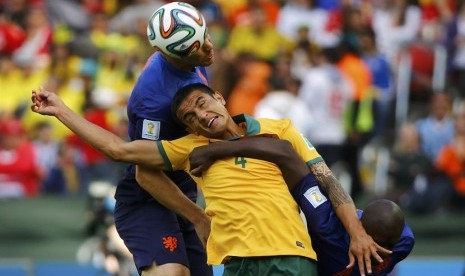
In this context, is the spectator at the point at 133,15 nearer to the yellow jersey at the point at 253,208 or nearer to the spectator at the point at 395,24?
the spectator at the point at 395,24

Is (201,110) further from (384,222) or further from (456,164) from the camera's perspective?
(456,164)

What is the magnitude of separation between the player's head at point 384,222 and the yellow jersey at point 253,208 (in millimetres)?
362

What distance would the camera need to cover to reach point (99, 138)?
727 centimetres

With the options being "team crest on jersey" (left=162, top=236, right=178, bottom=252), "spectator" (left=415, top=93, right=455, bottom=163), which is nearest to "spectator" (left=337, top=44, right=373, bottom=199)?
"spectator" (left=415, top=93, right=455, bottom=163)

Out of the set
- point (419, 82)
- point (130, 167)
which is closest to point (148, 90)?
point (130, 167)

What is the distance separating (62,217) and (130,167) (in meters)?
6.42

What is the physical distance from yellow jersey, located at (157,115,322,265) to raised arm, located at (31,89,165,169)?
0.29m

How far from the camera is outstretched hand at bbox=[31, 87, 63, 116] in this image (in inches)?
284

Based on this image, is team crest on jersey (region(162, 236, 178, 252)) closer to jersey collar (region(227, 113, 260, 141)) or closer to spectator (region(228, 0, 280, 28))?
jersey collar (region(227, 113, 260, 141))

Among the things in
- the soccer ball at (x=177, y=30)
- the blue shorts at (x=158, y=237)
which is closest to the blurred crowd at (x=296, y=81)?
the blue shorts at (x=158, y=237)

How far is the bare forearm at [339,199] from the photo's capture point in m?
6.90

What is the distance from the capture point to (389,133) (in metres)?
15.6

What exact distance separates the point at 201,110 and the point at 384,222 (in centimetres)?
124

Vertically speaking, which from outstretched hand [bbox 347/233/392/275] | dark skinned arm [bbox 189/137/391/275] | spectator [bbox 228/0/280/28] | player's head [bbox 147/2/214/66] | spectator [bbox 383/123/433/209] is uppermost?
spectator [bbox 228/0/280/28]
